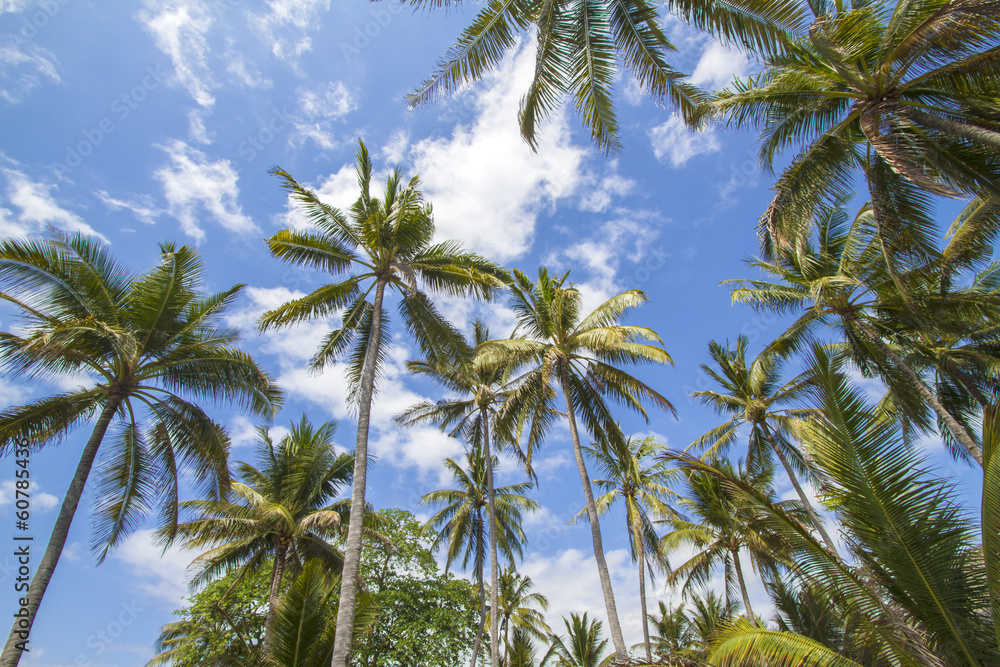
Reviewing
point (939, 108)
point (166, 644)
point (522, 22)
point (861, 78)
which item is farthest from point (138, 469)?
point (939, 108)

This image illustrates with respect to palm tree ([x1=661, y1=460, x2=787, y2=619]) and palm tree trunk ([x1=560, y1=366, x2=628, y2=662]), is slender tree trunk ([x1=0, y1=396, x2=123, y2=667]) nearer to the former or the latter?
palm tree trunk ([x1=560, y1=366, x2=628, y2=662])

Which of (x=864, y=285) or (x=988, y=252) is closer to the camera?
(x=988, y=252)

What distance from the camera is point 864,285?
13.5 m

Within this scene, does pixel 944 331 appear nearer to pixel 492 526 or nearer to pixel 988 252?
pixel 988 252

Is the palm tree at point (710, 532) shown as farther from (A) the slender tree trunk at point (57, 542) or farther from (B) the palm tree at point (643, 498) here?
(A) the slender tree trunk at point (57, 542)

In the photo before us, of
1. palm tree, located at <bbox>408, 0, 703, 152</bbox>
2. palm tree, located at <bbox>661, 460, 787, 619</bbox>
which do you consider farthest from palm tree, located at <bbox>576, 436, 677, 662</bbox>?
palm tree, located at <bbox>408, 0, 703, 152</bbox>

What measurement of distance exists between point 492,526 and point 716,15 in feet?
51.5

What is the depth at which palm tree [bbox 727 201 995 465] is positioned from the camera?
12422 mm

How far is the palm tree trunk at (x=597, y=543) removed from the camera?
11938 millimetres

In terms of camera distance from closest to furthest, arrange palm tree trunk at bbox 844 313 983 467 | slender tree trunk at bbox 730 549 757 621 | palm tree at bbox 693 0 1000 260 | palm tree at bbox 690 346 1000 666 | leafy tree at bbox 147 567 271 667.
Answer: palm tree at bbox 690 346 1000 666
palm tree at bbox 693 0 1000 260
palm tree trunk at bbox 844 313 983 467
leafy tree at bbox 147 567 271 667
slender tree trunk at bbox 730 549 757 621

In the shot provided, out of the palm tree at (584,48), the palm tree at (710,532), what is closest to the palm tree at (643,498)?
the palm tree at (710,532)

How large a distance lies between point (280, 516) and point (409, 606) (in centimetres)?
580

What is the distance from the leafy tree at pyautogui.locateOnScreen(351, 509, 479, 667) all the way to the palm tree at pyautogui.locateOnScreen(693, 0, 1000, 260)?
16.1 meters

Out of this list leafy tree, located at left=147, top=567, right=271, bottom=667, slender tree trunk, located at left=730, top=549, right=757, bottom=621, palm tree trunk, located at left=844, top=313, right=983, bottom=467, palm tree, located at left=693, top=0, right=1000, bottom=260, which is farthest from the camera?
slender tree trunk, located at left=730, top=549, right=757, bottom=621
